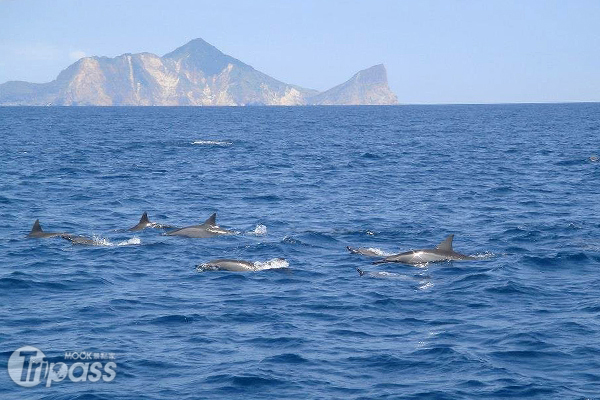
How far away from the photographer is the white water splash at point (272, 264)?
24.6 meters

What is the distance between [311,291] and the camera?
71.5 ft

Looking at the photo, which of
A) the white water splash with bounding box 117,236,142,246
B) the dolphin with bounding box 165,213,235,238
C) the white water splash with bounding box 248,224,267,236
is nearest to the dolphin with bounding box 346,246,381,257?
the white water splash with bounding box 248,224,267,236

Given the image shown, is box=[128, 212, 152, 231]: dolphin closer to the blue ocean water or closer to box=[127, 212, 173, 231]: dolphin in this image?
box=[127, 212, 173, 231]: dolphin

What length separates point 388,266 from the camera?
24688mm

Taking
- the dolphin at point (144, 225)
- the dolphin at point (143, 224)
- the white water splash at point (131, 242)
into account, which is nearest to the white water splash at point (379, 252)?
the white water splash at point (131, 242)

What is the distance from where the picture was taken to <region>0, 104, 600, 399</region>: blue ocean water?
15164mm

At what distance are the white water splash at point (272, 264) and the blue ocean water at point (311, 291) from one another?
40 centimetres

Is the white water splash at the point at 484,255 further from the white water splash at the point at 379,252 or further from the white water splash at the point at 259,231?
the white water splash at the point at 259,231

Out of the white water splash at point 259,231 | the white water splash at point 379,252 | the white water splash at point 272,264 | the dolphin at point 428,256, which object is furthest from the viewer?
the white water splash at point 259,231

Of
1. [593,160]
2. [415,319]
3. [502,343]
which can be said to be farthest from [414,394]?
[593,160]

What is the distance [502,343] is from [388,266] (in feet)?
25.8

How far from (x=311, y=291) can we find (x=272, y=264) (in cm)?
357

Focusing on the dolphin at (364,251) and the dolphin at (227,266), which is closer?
the dolphin at (227,266)

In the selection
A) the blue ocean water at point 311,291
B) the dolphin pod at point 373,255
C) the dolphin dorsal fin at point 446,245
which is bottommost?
the blue ocean water at point 311,291
